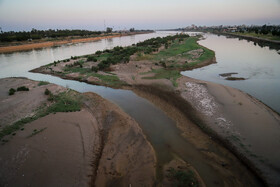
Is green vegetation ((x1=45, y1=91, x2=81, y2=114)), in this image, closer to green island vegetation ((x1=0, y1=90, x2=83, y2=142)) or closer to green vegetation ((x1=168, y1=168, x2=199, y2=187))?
green island vegetation ((x1=0, y1=90, x2=83, y2=142))

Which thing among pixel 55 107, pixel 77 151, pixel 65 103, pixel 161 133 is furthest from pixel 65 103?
pixel 161 133

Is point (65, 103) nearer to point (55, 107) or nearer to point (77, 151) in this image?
point (55, 107)

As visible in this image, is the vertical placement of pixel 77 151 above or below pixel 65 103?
below

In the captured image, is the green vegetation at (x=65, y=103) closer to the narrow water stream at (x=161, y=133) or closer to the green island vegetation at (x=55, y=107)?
the green island vegetation at (x=55, y=107)

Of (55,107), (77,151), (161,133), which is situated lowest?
(161,133)

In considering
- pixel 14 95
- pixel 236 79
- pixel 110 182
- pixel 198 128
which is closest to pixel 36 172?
pixel 110 182

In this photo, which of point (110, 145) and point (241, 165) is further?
point (110, 145)

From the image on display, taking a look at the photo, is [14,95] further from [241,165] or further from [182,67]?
[182,67]
